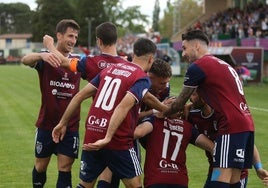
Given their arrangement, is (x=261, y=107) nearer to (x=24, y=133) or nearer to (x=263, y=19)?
(x=24, y=133)

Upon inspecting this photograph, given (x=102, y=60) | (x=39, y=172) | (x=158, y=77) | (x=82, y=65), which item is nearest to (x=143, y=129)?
(x=158, y=77)

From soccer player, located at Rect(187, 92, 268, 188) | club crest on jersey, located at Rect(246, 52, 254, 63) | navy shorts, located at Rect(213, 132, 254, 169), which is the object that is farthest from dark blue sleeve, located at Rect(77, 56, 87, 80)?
club crest on jersey, located at Rect(246, 52, 254, 63)

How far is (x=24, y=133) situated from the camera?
1477 centimetres

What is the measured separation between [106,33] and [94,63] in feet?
1.42

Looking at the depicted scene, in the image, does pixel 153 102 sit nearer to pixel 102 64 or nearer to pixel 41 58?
pixel 102 64

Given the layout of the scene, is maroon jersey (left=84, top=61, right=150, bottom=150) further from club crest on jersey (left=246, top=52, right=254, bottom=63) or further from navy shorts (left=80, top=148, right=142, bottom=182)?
club crest on jersey (left=246, top=52, right=254, bottom=63)

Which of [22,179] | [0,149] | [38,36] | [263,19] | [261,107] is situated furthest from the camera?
[38,36]

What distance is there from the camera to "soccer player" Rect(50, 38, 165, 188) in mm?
5816

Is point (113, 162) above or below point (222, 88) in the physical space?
below

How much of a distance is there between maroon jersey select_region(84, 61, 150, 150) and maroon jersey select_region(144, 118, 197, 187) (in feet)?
1.46

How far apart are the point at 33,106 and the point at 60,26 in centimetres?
1451

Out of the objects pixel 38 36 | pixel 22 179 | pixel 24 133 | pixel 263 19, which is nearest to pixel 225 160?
pixel 22 179

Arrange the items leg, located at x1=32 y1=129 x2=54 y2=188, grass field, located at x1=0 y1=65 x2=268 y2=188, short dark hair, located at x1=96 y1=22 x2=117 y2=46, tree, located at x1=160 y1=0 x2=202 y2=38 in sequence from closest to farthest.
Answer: short dark hair, located at x1=96 y1=22 x2=117 y2=46, leg, located at x1=32 y1=129 x2=54 y2=188, grass field, located at x1=0 y1=65 x2=268 y2=188, tree, located at x1=160 y1=0 x2=202 y2=38

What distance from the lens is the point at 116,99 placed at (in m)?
5.91
